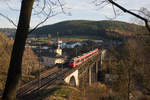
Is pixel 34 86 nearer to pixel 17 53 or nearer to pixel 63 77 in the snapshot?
pixel 63 77

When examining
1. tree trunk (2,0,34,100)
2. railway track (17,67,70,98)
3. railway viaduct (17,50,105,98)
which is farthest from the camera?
railway viaduct (17,50,105,98)

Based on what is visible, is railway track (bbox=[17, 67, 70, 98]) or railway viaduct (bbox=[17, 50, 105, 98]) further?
railway viaduct (bbox=[17, 50, 105, 98])

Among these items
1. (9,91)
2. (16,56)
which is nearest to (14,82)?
(9,91)

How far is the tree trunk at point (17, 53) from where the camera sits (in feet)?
6.49

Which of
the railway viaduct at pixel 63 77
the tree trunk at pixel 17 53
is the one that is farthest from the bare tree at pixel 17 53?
the railway viaduct at pixel 63 77

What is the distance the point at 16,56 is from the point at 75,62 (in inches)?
876

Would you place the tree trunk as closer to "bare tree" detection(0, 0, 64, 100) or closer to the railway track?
"bare tree" detection(0, 0, 64, 100)

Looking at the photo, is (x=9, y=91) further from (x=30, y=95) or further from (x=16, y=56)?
(x=30, y=95)

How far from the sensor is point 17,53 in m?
2.00

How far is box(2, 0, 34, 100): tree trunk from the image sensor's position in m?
1.98

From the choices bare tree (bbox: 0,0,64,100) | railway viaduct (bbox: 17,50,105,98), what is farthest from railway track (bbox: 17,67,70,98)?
bare tree (bbox: 0,0,64,100)

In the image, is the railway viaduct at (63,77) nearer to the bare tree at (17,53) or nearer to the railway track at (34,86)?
the railway track at (34,86)

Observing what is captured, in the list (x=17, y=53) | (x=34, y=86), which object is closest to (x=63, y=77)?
(x=34, y=86)

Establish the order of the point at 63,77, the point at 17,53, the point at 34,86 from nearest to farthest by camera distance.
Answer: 1. the point at 17,53
2. the point at 34,86
3. the point at 63,77
